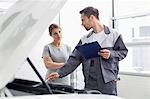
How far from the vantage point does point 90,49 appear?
6.69 feet

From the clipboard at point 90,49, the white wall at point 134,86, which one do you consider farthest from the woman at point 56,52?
the white wall at point 134,86

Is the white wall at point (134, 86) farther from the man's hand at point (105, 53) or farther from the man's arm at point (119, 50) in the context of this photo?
the man's hand at point (105, 53)

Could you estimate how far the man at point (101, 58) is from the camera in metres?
2.08

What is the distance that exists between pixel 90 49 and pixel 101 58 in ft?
0.39

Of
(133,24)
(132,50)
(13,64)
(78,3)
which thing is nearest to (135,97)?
(132,50)

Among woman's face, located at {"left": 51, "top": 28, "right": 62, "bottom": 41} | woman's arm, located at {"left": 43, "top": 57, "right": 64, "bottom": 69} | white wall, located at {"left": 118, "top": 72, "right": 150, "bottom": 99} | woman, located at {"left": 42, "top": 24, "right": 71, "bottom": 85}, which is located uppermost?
woman's face, located at {"left": 51, "top": 28, "right": 62, "bottom": 41}

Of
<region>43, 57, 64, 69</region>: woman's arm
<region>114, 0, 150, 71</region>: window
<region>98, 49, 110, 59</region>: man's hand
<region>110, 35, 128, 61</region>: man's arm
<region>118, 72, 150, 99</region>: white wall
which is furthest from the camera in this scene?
<region>114, 0, 150, 71</region>: window

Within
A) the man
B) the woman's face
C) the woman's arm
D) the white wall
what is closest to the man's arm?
the man

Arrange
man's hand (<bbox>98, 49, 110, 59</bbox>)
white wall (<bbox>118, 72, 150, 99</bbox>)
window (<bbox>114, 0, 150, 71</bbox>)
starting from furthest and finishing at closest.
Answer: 1. window (<bbox>114, 0, 150, 71</bbox>)
2. white wall (<bbox>118, 72, 150, 99</bbox>)
3. man's hand (<bbox>98, 49, 110, 59</bbox>)

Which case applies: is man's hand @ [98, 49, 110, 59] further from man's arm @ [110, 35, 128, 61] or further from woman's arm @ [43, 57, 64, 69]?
woman's arm @ [43, 57, 64, 69]

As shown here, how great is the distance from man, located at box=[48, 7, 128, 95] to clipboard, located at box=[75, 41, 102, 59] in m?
0.03

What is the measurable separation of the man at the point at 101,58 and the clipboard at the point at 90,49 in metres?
0.03

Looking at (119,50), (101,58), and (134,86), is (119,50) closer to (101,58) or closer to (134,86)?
(101,58)

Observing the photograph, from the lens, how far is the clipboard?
2.03 metres
